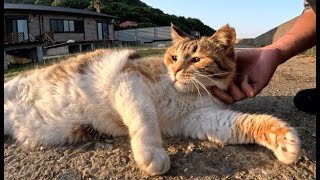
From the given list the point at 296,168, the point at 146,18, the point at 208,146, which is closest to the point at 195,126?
the point at 208,146

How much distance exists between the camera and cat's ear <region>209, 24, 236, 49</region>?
2.34 m

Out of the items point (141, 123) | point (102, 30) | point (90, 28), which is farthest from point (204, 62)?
point (102, 30)

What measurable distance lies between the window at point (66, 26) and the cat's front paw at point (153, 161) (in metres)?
19.6

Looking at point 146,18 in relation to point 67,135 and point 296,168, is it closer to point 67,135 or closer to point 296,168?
point 67,135

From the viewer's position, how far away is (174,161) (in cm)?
177

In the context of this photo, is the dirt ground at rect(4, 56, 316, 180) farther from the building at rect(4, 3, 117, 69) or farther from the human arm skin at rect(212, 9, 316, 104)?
the building at rect(4, 3, 117, 69)

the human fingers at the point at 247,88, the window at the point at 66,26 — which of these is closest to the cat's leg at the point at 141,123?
the human fingers at the point at 247,88

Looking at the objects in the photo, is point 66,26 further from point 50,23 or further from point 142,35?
point 142,35

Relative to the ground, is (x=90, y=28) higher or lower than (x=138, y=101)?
higher

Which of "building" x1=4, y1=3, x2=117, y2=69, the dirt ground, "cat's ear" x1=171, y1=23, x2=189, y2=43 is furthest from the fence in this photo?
the dirt ground

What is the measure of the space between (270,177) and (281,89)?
2.11 meters

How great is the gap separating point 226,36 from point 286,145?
1.00m

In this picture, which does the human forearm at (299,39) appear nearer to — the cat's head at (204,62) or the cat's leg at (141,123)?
the cat's head at (204,62)

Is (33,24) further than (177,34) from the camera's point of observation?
Yes
